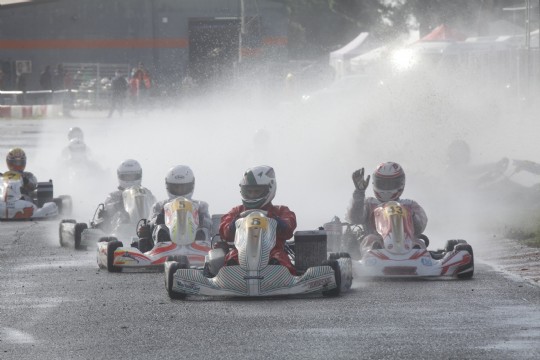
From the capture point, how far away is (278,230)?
1260 centimetres

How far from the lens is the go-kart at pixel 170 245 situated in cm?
1426

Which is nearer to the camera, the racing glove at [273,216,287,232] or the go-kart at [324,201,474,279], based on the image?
the racing glove at [273,216,287,232]

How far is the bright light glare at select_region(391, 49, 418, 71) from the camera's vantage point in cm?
3959

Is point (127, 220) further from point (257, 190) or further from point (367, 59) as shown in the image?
point (367, 59)

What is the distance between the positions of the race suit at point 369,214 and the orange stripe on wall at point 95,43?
1823 inches

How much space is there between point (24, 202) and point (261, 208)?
9.13 meters

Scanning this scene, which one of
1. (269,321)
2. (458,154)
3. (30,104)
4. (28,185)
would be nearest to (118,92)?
(30,104)

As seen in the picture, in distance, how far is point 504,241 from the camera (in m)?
17.7

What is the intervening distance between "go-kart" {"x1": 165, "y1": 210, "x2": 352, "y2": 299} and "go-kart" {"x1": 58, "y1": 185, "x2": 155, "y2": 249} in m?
4.56

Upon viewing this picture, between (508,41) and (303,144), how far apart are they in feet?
31.6

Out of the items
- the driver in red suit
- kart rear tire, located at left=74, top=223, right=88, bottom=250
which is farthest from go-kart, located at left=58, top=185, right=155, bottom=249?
the driver in red suit

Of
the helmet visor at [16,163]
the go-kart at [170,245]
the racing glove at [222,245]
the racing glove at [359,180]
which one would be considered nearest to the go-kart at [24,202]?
the helmet visor at [16,163]

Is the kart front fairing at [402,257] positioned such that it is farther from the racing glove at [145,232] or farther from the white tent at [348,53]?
the white tent at [348,53]

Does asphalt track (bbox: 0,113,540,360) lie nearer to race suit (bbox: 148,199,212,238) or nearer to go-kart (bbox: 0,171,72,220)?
race suit (bbox: 148,199,212,238)
